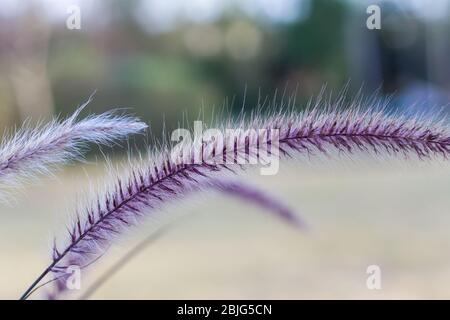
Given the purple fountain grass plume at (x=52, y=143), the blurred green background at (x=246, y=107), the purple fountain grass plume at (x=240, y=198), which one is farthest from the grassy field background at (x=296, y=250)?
the purple fountain grass plume at (x=52, y=143)

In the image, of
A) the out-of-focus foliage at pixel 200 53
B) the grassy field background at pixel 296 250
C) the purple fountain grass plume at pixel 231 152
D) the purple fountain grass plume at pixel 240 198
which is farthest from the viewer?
the out-of-focus foliage at pixel 200 53

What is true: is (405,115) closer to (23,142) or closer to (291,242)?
(23,142)

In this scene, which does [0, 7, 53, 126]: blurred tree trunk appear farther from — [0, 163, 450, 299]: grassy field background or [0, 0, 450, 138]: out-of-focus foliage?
[0, 163, 450, 299]: grassy field background

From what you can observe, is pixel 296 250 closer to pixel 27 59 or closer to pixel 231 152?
pixel 231 152

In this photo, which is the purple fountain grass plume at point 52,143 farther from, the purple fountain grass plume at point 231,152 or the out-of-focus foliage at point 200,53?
the out-of-focus foliage at point 200,53

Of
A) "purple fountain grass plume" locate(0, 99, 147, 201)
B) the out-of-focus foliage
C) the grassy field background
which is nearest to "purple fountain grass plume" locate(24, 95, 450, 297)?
"purple fountain grass plume" locate(0, 99, 147, 201)

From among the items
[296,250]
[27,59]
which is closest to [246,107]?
[296,250]
